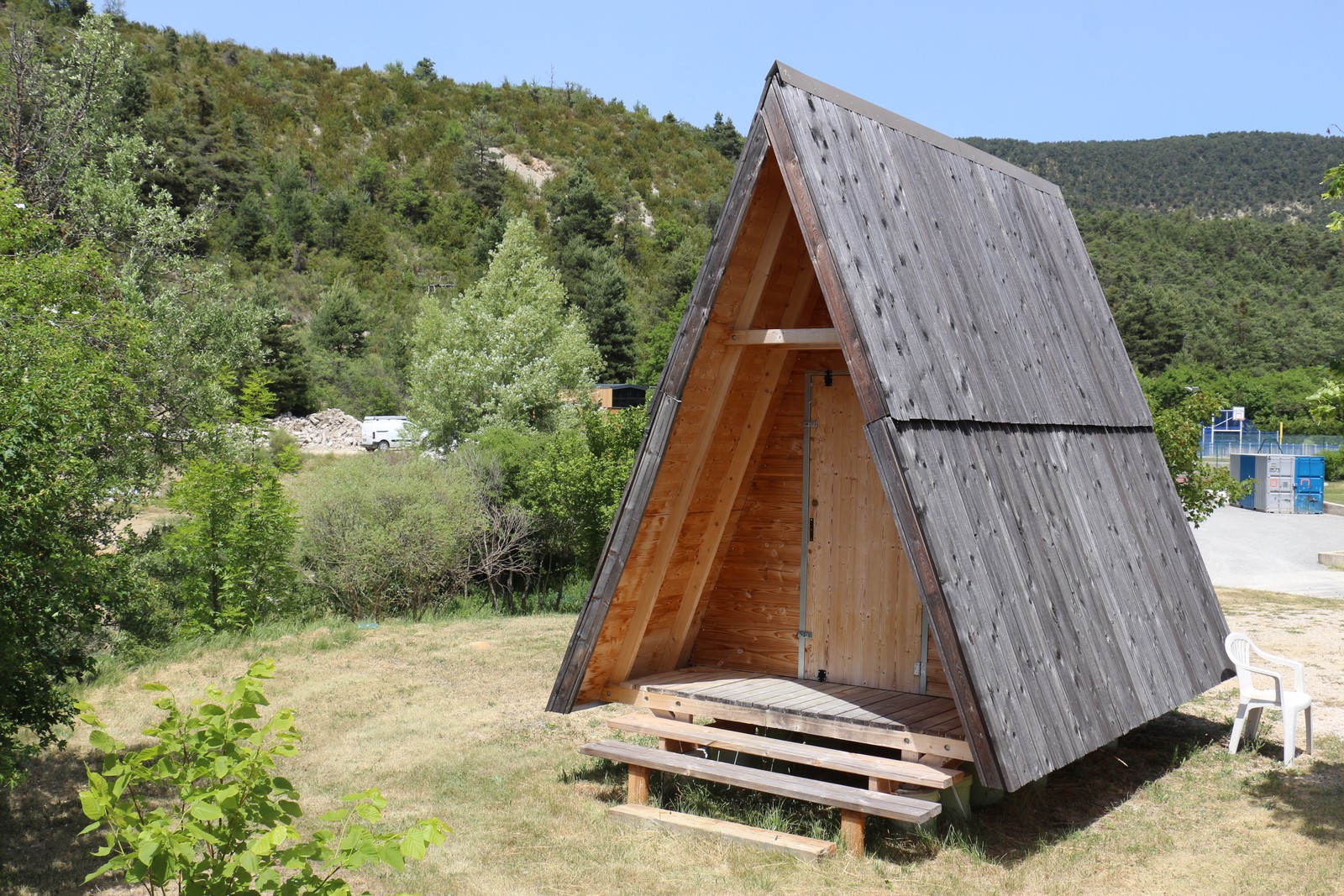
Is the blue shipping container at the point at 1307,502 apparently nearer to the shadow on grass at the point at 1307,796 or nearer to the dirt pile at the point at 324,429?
the dirt pile at the point at 324,429

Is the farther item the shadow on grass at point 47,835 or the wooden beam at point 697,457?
the wooden beam at point 697,457

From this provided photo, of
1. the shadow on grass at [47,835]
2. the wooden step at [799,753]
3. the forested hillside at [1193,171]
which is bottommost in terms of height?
the shadow on grass at [47,835]

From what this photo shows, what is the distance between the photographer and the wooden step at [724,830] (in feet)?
19.2

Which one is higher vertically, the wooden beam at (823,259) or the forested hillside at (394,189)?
the forested hillside at (394,189)

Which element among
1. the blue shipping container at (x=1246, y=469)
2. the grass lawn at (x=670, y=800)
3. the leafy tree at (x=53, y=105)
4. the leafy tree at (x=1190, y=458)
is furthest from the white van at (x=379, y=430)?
the blue shipping container at (x=1246, y=469)

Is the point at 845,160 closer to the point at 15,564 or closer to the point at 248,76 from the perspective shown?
the point at 15,564

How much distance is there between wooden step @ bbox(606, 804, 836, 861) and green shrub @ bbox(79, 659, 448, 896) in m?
3.47

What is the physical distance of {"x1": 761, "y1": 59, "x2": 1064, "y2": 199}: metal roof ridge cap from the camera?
6250 millimetres

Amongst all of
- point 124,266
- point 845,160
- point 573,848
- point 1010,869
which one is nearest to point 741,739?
point 573,848

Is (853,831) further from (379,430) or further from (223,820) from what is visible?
(379,430)

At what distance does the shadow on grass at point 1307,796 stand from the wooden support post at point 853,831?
2.67 metres

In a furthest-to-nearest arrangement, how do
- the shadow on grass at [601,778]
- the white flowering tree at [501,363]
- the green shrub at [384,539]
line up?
the white flowering tree at [501,363]
the green shrub at [384,539]
the shadow on grass at [601,778]

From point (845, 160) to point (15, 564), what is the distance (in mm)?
4886

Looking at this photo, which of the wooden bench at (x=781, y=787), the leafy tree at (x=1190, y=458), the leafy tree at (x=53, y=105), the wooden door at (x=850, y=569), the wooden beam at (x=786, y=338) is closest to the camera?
the wooden bench at (x=781, y=787)
